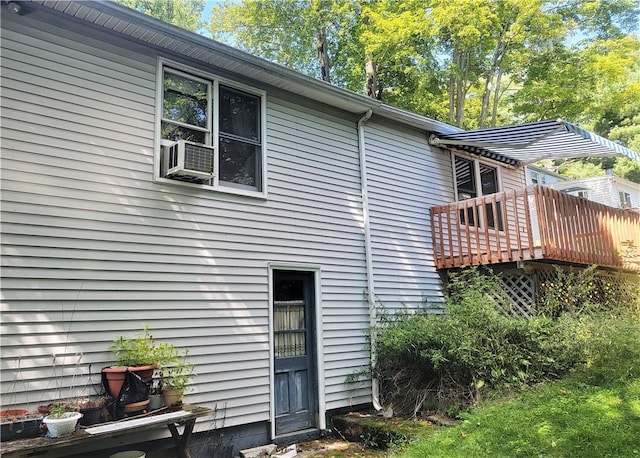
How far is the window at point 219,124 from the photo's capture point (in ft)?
19.3

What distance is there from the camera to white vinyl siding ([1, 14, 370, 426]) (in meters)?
4.47

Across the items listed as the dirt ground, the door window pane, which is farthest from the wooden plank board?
the door window pane

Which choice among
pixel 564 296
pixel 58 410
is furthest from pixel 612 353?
pixel 58 410

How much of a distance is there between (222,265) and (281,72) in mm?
2967

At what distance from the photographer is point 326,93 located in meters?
7.25

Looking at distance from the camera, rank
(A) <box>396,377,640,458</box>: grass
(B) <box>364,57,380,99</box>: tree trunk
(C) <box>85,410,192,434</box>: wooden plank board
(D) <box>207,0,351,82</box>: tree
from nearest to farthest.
Result: (C) <box>85,410,192,434</box>: wooden plank board < (A) <box>396,377,640,458</box>: grass < (B) <box>364,57,380,99</box>: tree trunk < (D) <box>207,0,351,82</box>: tree

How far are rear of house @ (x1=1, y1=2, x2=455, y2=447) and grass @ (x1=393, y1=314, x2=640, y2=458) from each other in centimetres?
224

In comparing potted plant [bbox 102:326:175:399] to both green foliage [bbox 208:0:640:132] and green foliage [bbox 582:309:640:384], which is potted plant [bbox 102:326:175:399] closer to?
green foliage [bbox 582:309:640:384]

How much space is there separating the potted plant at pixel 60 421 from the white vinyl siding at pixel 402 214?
496cm

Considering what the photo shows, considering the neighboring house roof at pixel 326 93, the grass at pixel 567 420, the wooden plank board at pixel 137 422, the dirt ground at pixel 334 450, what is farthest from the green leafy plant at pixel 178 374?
the neighboring house roof at pixel 326 93

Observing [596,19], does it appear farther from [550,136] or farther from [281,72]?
[281,72]

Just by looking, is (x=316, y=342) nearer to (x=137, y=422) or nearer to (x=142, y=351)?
(x=142, y=351)

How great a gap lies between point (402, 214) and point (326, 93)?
2.75 m

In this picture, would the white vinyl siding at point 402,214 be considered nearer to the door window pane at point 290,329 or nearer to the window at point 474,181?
the window at point 474,181
